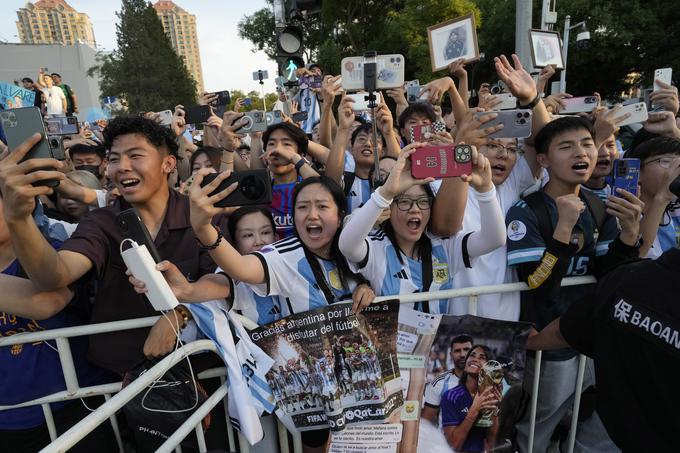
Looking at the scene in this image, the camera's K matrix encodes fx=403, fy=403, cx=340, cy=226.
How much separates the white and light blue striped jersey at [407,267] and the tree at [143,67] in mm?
39961

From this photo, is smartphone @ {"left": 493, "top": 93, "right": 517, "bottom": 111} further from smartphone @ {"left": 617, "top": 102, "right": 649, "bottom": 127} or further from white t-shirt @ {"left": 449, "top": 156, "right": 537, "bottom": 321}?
white t-shirt @ {"left": 449, "top": 156, "right": 537, "bottom": 321}

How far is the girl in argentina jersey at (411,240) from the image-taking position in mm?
1943

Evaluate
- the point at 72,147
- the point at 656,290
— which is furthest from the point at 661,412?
the point at 72,147

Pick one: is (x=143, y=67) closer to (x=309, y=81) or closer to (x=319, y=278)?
(x=309, y=81)

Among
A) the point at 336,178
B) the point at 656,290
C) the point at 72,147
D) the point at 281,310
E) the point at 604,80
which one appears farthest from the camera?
the point at 604,80

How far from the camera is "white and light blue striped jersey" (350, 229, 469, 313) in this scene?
2109mm

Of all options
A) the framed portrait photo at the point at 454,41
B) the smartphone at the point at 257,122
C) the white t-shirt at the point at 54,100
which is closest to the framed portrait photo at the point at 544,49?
the framed portrait photo at the point at 454,41

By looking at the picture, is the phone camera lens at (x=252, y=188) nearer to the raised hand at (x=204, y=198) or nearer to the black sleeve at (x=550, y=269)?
the raised hand at (x=204, y=198)

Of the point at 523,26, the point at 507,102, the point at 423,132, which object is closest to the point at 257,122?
the point at 423,132

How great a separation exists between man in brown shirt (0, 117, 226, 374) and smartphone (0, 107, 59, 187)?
26 centimetres

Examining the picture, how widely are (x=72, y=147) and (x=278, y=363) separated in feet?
11.4

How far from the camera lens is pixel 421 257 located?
2.21 metres

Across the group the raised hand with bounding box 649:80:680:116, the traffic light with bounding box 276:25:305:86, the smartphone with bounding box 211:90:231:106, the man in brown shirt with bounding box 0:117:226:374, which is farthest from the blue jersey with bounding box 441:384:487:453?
the traffic light with bounding box 276:25:305:86

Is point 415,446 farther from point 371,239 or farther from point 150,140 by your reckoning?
point 150,140
